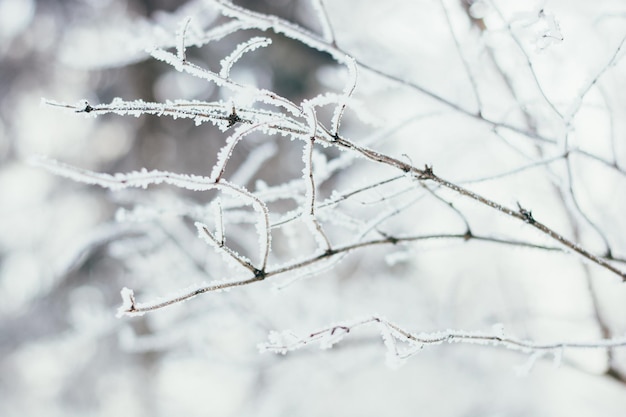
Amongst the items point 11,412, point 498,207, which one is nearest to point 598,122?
point 498,207

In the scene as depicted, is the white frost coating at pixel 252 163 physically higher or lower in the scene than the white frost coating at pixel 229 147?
lower

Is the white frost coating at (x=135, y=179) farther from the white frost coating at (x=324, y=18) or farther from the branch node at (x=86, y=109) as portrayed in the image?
the white frost coating at (x=324, y=18)

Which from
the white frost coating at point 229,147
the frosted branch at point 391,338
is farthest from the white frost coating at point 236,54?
the frosted branch at point 391,338

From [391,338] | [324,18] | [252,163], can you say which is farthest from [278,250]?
[391,338]

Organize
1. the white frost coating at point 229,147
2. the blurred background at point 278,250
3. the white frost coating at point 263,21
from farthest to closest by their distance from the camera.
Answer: the blurred background at point 278,250 < the white frost coating at point 263,21 < the white frost coating at point 229,147

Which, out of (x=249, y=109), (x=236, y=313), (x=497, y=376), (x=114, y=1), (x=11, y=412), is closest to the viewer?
(x=249, y=109)

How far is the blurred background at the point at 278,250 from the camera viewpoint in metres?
1.82

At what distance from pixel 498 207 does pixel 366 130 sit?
4.59 metres

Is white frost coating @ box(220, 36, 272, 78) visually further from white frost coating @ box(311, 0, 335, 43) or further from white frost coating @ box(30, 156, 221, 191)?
white frost coating @ box(311, 0, 335, 43)

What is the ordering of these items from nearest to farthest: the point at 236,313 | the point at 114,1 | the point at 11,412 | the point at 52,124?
the point at 236,313, the point at 114,1, the point at 52,124, the point at 11,412

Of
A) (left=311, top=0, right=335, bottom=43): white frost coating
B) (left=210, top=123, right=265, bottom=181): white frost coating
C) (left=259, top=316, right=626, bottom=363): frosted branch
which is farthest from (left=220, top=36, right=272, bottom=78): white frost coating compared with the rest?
(left=259, top=316, right=626, bottom=363): frosted branch

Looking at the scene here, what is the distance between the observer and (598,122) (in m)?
1.80

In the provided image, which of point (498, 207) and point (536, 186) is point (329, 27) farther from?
point (536, 186)

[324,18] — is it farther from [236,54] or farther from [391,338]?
[391,338]
